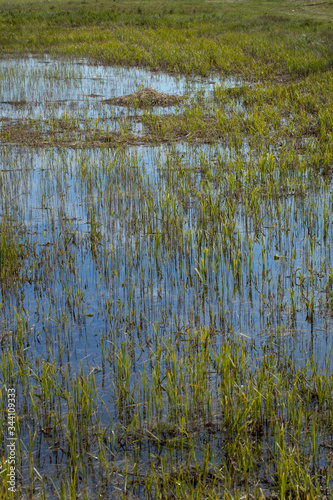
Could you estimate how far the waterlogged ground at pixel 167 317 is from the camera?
8.53ft

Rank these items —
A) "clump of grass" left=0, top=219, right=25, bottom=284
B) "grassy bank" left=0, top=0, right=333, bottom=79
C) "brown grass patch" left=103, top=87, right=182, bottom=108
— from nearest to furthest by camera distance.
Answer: "clump of grass" left=0, top=219, right=25, bottom=284, "brown grass patch" left=103, top=87, right=182, bottom=108, "grassy bank" left=0, top=0, right=333, bottom=79

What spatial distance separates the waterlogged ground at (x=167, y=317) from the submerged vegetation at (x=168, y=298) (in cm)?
2

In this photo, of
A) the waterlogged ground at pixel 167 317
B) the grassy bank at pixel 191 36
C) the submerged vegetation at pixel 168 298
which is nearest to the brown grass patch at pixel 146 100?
the submerged vegetation at pixel 168 298

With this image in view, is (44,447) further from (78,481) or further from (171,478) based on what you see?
(171,478)

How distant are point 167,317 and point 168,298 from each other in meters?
0.30

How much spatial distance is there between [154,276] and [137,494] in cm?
228

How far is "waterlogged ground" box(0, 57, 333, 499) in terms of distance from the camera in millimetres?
2600

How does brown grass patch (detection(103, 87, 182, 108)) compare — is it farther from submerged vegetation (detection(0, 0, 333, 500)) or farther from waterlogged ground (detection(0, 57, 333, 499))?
waterlogged ground (detection(0, 57, 333, 499))

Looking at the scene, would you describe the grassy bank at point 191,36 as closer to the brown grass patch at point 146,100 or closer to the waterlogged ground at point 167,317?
the brown grass patch at point 146,100

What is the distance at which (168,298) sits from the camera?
13.8ft

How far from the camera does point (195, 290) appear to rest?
430cm

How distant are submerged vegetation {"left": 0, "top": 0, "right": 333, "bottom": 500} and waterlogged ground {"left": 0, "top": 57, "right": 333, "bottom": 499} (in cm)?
2

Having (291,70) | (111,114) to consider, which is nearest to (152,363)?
(111,114)

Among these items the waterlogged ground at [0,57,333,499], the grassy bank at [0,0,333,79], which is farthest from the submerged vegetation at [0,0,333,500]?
the grassy bank at [0,0,333,79]
